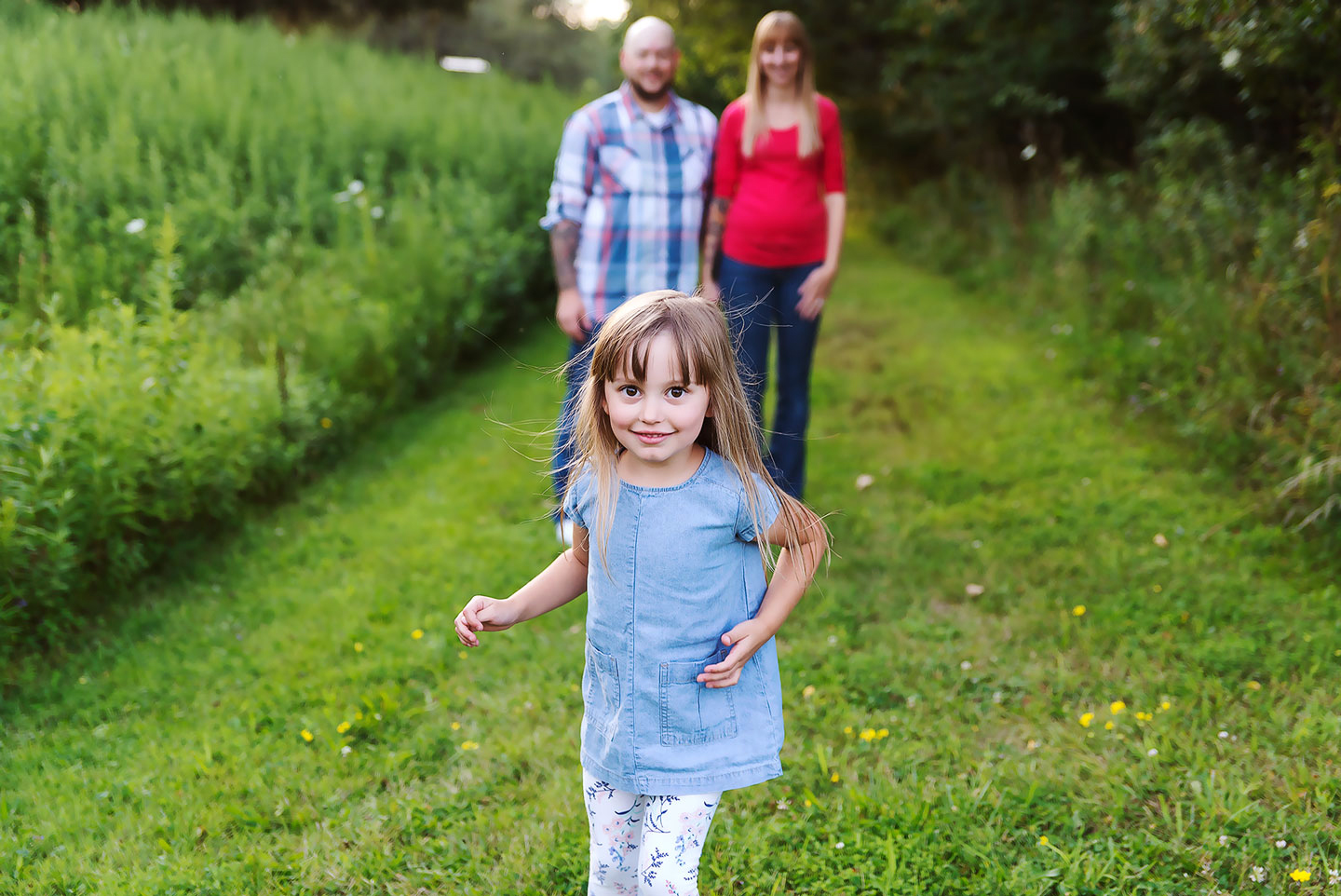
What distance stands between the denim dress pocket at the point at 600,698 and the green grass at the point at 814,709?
33.4 inches

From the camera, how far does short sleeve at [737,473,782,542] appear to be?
80.4 inches

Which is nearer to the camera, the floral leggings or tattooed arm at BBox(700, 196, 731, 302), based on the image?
the floral leggings

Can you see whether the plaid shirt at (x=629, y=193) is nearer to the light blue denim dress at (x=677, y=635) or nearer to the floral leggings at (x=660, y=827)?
the light blue denim dress at (x=677, y=635)

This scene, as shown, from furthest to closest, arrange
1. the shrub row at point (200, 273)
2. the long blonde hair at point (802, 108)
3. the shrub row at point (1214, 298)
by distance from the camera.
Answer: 1. the shrub row at point (1214, 298)
2. the long blonde hair at point (802, 108)
3. the shrub row at point (200, 273)

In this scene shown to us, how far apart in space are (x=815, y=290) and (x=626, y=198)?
0.91 m

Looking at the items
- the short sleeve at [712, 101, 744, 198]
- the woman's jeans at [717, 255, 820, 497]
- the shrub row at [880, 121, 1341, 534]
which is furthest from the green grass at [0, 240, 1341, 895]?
the short sleeve at [712, 101, 744, 198]

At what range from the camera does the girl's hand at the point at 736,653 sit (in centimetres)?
197

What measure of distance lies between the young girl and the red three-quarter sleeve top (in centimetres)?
240

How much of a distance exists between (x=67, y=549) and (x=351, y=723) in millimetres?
1288

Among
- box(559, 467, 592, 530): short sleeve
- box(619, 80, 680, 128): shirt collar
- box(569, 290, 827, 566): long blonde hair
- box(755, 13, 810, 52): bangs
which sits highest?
box(755, 13, 810, 52): bangs

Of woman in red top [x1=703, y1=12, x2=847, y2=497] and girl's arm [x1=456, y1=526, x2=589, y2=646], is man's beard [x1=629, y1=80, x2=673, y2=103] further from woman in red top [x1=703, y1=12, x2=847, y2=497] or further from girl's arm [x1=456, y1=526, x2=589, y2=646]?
girl's arm [x1=456, y1=526, x2=589, y2=646]

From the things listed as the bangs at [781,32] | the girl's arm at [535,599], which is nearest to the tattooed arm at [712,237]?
the bangs at [781,32]

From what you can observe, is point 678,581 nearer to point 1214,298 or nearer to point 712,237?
point 712,237

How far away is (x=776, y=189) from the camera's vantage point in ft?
14.3
